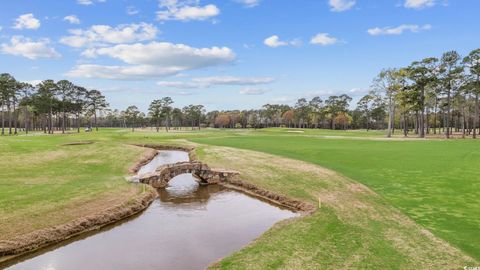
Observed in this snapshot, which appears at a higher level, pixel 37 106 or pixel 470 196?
pixel 37 106

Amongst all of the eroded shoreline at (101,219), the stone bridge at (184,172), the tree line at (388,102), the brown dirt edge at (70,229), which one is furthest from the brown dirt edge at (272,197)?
the tree line at (388,102)

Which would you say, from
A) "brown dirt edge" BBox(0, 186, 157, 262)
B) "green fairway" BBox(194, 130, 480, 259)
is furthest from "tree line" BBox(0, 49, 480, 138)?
"brown dirt edge" BBox(0, 186, 157, 262)

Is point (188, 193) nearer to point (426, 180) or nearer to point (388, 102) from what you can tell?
point (426, 180)

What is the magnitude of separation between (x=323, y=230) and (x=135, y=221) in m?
12.5

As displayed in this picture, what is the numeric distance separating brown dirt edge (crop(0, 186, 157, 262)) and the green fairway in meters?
19.3

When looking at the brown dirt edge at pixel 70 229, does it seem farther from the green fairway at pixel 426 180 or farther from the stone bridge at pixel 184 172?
the green fairway at pixel 426 180

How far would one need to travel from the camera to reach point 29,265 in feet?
54.7

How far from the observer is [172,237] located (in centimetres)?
2028

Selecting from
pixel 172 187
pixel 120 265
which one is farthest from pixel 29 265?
pixel 172 187

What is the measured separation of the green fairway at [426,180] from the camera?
66.3ft

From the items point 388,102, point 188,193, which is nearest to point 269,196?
point 188,193

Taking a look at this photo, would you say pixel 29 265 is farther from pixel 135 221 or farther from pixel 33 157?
pixel 33 157

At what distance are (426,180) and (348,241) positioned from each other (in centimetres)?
1844

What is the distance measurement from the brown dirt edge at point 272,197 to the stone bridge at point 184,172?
0.94 meters
